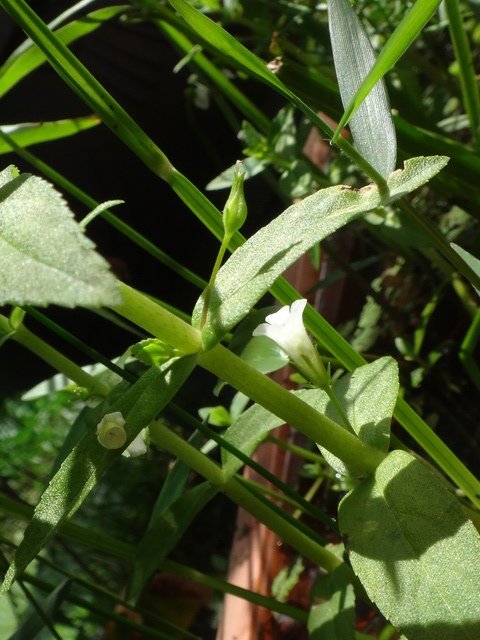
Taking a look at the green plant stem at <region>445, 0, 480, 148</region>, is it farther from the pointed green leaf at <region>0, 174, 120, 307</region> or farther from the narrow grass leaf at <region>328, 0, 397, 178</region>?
the pointed green leaf at <region>0, 174, 120, 307</region>

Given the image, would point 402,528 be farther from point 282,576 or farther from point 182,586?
point 182,586

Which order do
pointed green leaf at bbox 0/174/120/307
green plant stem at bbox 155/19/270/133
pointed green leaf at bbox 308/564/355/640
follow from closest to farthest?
pointed green leaf at bbox 0/174/120/307
pointed green leaf at bbox 308/564/355/640
green plant stem at bbox 155/19/270/133

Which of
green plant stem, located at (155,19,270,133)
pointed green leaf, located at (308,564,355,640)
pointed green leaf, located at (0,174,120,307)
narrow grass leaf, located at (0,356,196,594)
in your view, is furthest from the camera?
green plant stem, located at (155,19,270,133)

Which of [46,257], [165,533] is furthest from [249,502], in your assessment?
[46,257]

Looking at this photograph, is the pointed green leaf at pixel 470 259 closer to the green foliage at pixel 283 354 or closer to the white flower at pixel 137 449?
the green foliage at pixel 283 354

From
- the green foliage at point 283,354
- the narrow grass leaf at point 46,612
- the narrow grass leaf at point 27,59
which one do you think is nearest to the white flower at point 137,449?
the green foliage at point 283,354

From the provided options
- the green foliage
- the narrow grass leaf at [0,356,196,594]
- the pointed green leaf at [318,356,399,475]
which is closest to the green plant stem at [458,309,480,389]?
the green foliage
